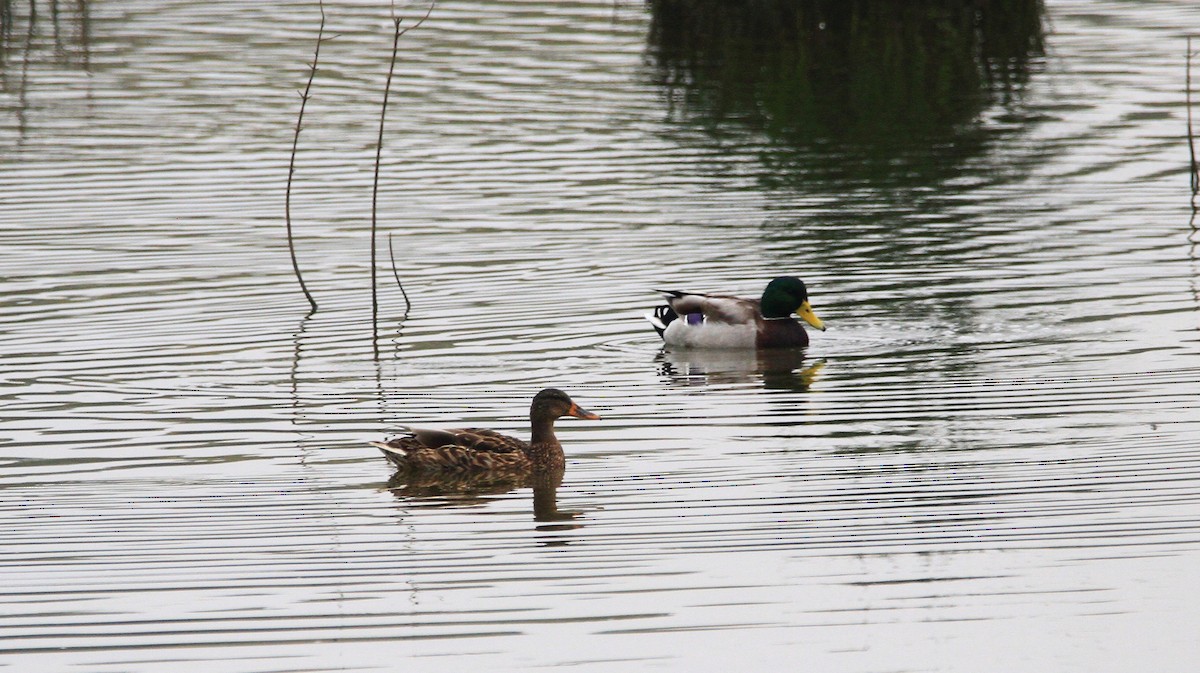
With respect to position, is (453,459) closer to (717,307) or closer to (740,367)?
(740,367)

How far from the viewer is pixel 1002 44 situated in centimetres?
3178

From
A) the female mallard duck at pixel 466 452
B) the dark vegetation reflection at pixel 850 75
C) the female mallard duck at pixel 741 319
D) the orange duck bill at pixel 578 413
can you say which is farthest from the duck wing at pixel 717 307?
the dark vegetation reflection at pixel 850 75

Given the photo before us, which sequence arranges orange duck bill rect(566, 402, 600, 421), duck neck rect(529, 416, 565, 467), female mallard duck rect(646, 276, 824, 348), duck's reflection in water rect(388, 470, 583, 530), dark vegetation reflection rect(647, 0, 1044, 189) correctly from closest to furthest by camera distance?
duck's reflection in water rect(388, 470, 583, 530) < duck neck rect(529, 416, 565, 467) < orange duck bill rect(566, 402, 600, 421) < female mallard duck rect(646, 276, 824, 348) < dark vegetation reflection rect(647, 0, 1044, 189)

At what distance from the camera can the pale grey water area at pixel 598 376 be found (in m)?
7.85

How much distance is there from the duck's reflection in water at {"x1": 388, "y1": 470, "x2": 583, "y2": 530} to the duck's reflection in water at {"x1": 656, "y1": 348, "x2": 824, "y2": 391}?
9.71 feet

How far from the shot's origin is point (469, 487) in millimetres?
10539

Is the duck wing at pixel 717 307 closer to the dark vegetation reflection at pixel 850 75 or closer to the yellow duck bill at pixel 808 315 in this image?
the yellow duck bill at pixel 808 315

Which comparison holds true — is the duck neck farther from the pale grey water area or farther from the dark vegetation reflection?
the dark vegetation reflection

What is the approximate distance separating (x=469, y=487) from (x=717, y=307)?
4.56 m

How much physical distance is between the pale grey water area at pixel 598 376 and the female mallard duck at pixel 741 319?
26cm

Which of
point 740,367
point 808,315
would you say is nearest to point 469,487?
point 740,367

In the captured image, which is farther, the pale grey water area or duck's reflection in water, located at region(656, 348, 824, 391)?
duck's reflection in water, located at region(656, 348, 824, 391)

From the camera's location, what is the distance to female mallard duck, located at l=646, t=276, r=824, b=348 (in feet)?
47.9

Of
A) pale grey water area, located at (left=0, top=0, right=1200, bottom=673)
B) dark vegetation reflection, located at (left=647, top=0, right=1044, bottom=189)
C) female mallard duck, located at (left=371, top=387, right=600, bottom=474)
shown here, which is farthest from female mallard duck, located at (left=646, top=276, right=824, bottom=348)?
dark vegetation reflection, located at (left=647, top=0, right=1044, bottom=189)
